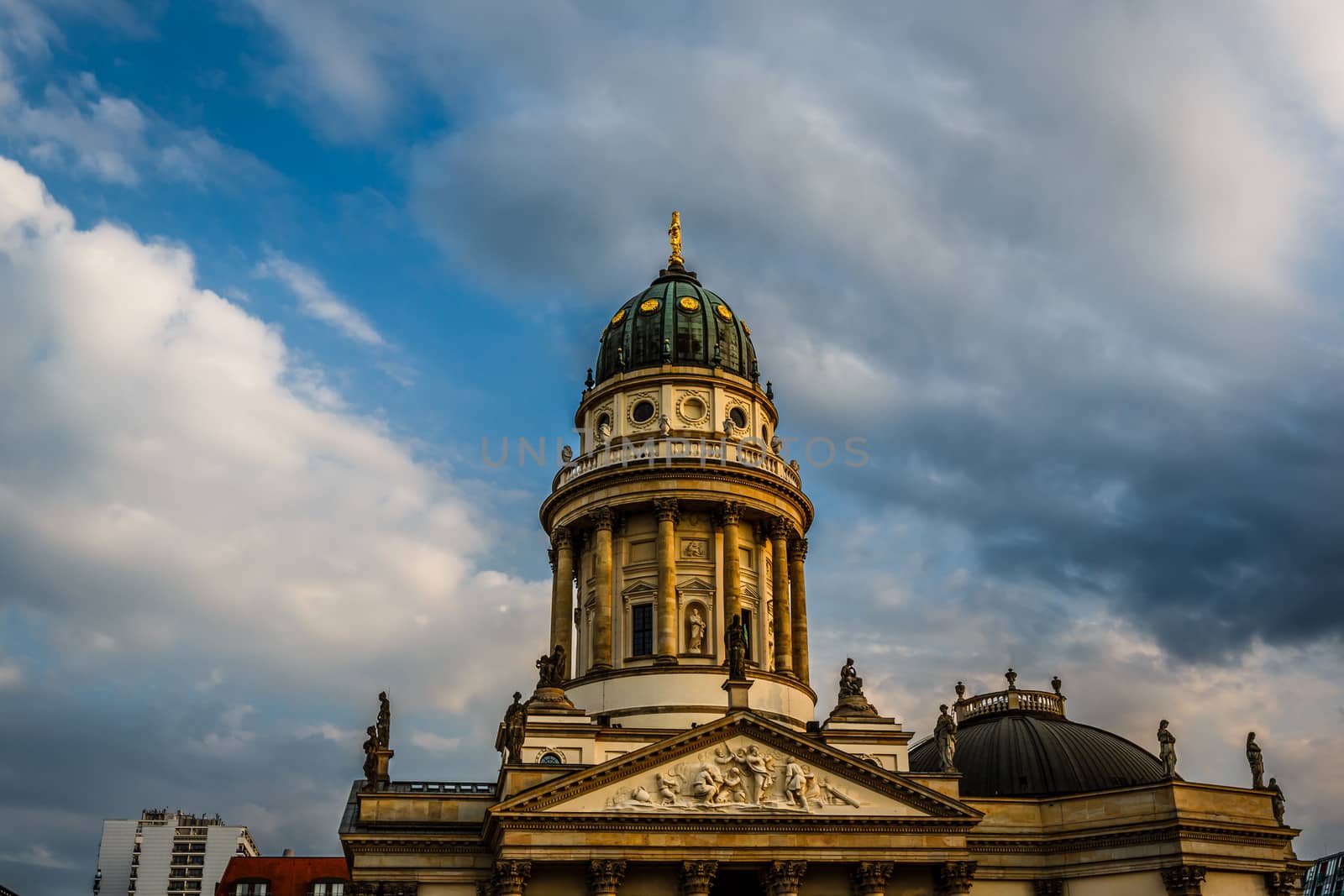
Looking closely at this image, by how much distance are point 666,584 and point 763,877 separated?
1274 cm

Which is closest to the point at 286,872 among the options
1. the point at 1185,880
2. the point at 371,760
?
the point at 371,760

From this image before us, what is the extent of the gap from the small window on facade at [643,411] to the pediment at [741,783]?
55.3 ft

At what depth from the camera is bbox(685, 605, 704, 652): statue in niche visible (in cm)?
5241

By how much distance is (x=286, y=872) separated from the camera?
79188 millimetres

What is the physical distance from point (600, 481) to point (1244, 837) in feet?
89.8

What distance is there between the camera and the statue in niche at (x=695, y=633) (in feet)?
172

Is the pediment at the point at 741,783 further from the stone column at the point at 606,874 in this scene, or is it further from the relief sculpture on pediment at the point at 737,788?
the stone column at the point at 606,874

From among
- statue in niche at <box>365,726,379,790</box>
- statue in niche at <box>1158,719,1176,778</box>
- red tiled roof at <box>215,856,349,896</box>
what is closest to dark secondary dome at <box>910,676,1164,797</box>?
statue in niche at <box>1158,719,1176,778</box>

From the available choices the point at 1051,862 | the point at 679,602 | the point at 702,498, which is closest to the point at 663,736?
the point at 679,602

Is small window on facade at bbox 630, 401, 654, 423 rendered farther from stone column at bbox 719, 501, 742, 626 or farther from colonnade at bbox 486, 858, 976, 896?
colonnade at bbox 486, 858, 976, 896

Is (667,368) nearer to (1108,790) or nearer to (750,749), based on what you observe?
(750,749)

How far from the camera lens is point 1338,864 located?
124062 mm

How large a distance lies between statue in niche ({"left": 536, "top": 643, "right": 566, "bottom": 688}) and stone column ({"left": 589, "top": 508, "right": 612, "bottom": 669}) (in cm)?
256

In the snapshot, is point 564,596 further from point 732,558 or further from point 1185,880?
point 1185,880
